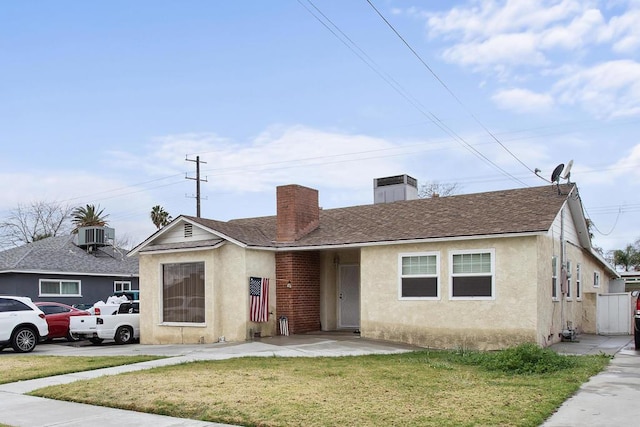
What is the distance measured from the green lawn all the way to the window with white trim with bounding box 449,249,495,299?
9.59 ft

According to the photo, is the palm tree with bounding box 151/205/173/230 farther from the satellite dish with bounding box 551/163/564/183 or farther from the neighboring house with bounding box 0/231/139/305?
the satellite dish with bounding box 551/163/564/183

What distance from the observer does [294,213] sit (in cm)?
2045

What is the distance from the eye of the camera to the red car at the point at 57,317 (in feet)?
72.7

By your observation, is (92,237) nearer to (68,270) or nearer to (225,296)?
(68,270)

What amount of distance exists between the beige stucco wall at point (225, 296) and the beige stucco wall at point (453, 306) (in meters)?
3.20

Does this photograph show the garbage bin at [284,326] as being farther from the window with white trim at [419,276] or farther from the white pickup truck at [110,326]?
the white pickup truck at [110,326]

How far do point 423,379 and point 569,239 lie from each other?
424 inches

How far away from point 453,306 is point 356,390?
739 cm

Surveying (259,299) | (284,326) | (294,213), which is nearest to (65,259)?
(294,213)

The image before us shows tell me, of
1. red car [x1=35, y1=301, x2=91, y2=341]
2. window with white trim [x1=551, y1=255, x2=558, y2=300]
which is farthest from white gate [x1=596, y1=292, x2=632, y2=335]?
red car [x1=35, y1=301, x2=91, y2=341]

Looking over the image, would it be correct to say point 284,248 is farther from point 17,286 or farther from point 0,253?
point 0,253

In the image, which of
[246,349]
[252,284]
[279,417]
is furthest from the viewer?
[252,284]

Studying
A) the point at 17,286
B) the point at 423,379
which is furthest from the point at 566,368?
the point at 17,286

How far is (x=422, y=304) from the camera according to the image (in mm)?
17156
